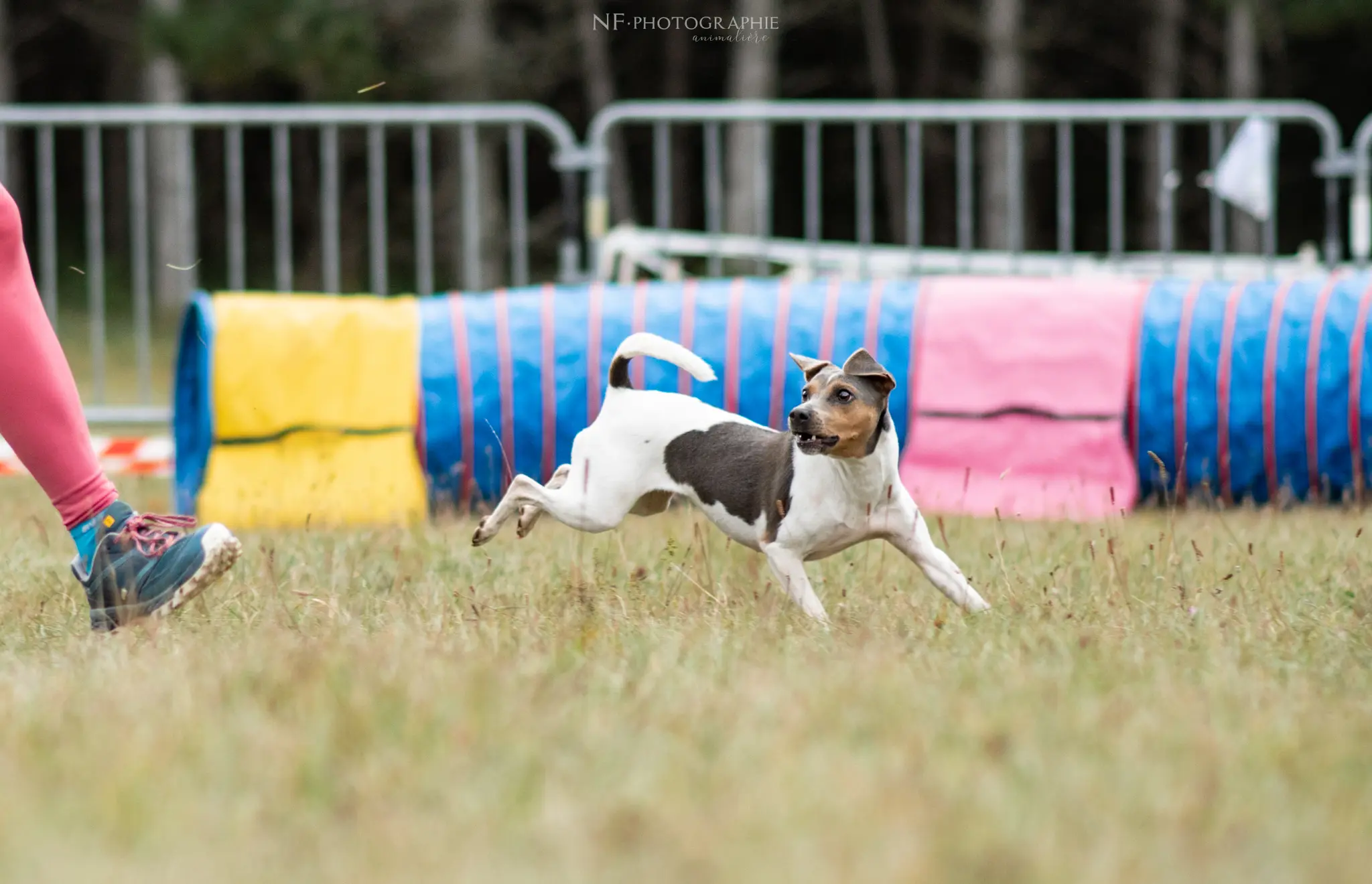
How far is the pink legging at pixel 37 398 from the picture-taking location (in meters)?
3.63

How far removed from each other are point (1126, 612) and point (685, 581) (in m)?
1.03

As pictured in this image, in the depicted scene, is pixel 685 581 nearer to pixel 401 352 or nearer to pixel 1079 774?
pixel 1079 774

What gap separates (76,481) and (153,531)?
0.64ft

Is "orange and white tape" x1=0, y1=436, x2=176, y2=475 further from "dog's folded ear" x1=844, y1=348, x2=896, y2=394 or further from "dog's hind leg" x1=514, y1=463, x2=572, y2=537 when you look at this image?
"dog's folded ear" x1=844, y1=348, x2=896, y2=394

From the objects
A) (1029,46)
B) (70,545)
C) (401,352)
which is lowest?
(70,545)

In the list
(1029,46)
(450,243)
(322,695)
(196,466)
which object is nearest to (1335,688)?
(322,695)

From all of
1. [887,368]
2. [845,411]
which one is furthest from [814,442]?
[887,368]

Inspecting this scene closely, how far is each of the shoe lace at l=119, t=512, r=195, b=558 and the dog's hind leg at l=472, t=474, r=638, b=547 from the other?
75 cm

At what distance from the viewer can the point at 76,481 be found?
374 centimetres

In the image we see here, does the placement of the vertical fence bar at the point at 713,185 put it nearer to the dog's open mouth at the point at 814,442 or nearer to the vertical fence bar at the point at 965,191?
the vertical fence bar at the point at 965,191

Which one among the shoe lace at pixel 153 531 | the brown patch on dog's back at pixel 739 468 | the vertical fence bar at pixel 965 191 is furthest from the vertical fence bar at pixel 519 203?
the shoe lace at pixel 153 531

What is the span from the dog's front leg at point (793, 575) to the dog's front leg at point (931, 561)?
0.22 meters

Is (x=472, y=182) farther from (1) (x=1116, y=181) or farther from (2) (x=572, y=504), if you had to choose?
(2) (x=572, y=504)

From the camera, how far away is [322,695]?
2684 millimetres
